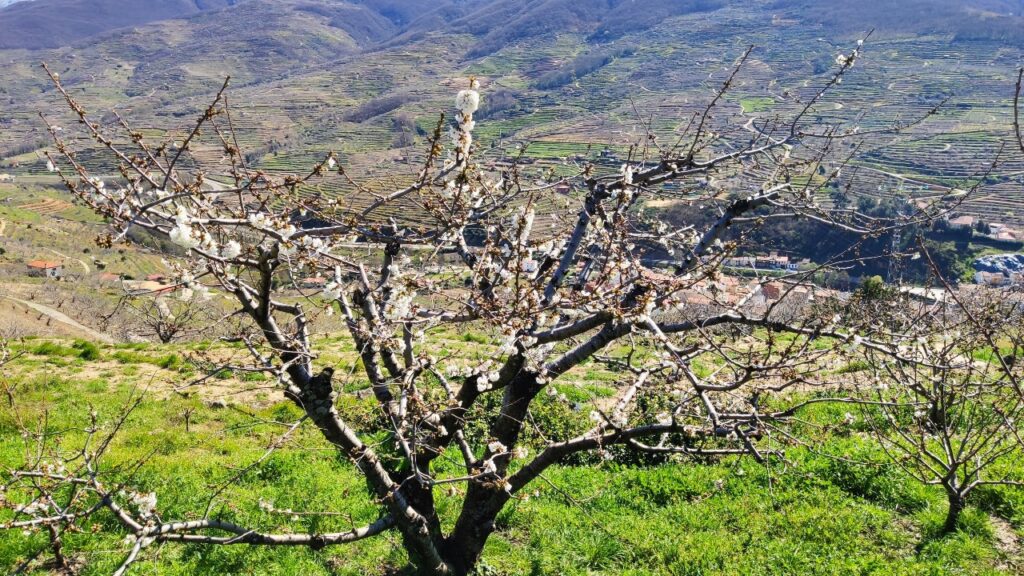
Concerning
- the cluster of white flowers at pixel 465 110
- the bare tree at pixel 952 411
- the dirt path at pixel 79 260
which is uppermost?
the cluster of white flowers at pixel 465 110

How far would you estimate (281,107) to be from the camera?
16175 centimetres

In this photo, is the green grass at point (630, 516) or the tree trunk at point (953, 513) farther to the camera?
the tree trunk at point (953, 513)

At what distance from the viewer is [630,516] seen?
236 inches

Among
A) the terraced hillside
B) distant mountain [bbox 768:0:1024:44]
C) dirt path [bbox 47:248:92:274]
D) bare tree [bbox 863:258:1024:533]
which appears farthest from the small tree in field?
distant mountain [bbox 768:0:1024:44]

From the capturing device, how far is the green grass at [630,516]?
16.2ft

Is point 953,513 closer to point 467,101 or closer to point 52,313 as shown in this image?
point 467,101

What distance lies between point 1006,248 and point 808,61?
75.6m

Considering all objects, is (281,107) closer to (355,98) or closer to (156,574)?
(355,98)

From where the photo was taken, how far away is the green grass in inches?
195

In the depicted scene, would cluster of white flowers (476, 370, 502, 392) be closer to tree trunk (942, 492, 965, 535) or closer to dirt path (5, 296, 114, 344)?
tree trunk (942, 492, 965, 535)

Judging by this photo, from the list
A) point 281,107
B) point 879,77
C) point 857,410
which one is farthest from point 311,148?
point 857,410

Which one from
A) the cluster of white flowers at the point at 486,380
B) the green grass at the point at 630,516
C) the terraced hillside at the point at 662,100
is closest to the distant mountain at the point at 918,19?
the terraced hillside at the point at 662,100

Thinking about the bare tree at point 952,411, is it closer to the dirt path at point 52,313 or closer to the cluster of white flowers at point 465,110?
the cluster of white flowers at point 465,110

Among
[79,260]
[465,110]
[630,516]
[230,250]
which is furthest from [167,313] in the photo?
[79,260]
